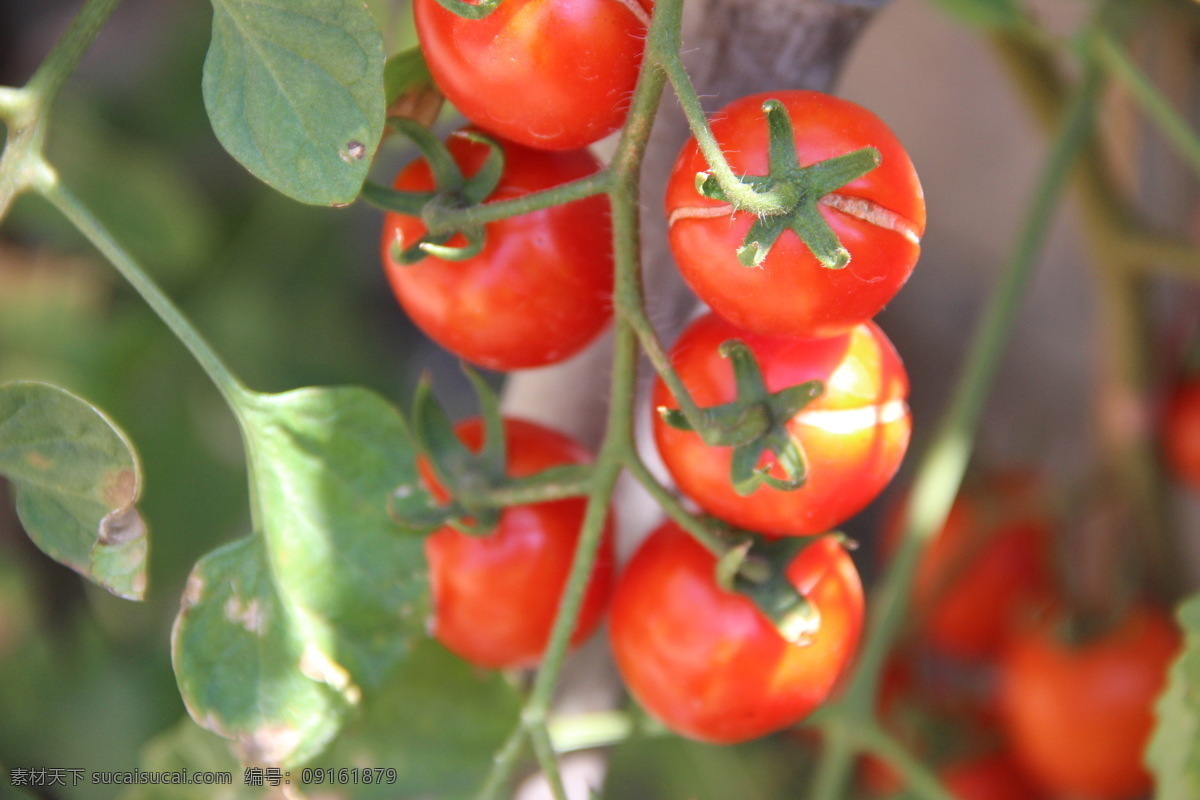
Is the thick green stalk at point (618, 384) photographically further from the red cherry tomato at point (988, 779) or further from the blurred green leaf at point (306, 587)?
the red cherry tomato at point (988, 779)

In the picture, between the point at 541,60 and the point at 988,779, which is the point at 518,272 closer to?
the point at 541,60

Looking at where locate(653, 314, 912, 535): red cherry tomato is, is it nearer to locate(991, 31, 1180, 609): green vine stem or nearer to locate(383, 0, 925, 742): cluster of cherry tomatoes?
locate(383, 0, 925, 742): cluster of cherry tomatoes

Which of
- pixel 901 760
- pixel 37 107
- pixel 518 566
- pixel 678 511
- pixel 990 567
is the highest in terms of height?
pixel 37 107

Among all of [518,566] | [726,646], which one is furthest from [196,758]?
[726,646]

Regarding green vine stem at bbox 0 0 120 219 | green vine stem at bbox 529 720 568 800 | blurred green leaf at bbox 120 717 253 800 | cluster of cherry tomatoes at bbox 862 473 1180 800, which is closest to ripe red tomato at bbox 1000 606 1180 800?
cluster of cherry tomatoes at bbox 862 473 1180 800

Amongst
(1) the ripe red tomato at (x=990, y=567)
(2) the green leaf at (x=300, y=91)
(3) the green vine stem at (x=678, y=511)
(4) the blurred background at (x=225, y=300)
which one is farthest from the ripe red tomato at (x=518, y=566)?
(1) the ripe red tomato at (x=990, y=567)

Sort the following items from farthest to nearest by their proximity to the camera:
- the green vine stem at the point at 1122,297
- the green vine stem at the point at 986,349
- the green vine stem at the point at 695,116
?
the green vine stem at the point at 1122,297
the green vine stem at the point at 986,349
the green vine stem at the point at 695,116
